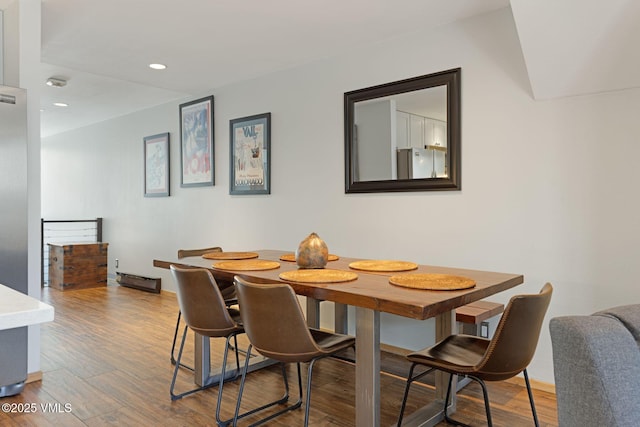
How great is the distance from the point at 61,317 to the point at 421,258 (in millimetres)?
3594

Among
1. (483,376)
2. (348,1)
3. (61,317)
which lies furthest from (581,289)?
(61,317)

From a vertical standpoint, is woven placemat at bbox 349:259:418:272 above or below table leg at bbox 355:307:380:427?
above

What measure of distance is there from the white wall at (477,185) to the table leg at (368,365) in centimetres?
147

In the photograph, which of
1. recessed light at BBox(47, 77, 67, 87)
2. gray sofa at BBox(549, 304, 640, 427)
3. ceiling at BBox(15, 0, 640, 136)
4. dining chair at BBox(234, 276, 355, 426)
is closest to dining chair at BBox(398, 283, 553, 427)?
dining chair at BBox(234, 276, 355, 426)

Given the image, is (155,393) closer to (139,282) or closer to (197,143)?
(197,143)

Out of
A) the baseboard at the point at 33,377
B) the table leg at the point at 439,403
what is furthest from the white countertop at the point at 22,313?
the baseboard at the point at 33,377

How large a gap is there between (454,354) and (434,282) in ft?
1.09

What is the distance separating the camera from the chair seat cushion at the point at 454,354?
5.83 feet

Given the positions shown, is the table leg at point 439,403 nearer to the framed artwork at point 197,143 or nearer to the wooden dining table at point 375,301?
the wooden dining table at point 375,301

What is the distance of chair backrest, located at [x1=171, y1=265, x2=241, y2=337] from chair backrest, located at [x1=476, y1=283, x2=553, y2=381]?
122 centimetres

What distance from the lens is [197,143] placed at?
5.14 metres

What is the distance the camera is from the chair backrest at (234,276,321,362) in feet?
5.94

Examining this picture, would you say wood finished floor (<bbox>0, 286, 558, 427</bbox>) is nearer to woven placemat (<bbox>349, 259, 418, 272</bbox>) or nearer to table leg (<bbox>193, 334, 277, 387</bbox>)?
table leg (<bbox>193, 334, 277, 387</bbox>)

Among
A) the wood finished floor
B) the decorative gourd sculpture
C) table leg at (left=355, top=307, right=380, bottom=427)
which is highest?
the decorative gourd sculpture
